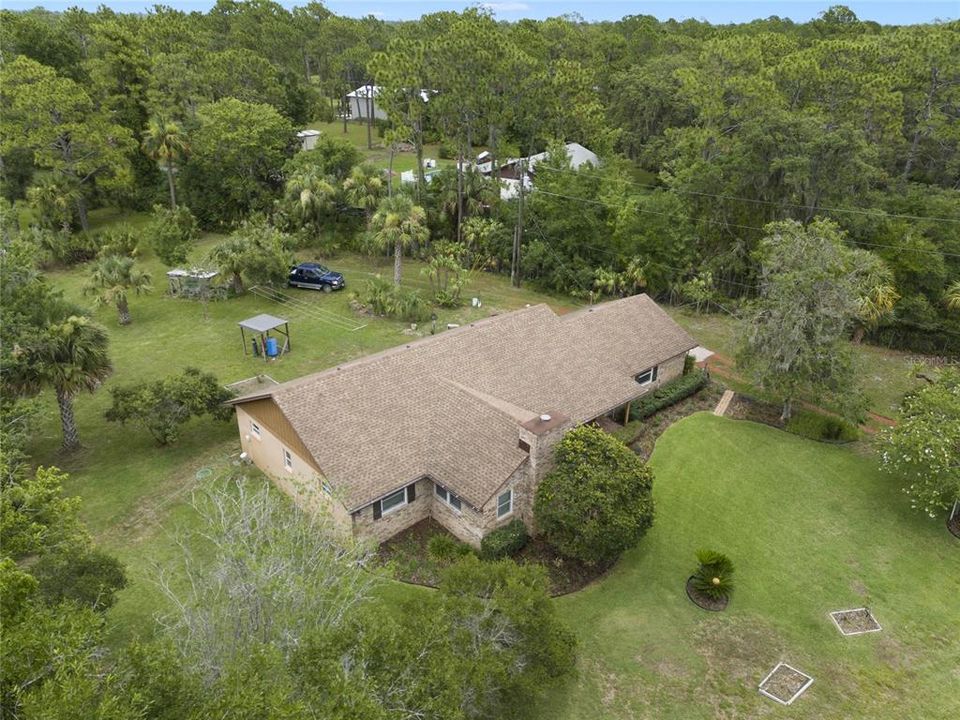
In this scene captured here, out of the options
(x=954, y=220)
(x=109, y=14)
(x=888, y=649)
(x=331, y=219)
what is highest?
(x=109, y=14)

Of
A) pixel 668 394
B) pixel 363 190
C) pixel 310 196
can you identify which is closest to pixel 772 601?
pixel 668 394

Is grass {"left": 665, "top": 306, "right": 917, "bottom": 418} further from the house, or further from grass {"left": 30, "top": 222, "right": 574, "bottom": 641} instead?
the house

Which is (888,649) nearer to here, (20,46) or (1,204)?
(1,204)

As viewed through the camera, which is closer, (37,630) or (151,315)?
(37,630)

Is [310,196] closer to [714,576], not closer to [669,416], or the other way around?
[669,416]

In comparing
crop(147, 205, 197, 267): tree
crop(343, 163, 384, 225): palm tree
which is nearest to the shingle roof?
crop(343, 163, 384, 225): palm tree

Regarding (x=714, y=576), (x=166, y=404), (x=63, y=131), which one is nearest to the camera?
Answer: (x=714, y=576)

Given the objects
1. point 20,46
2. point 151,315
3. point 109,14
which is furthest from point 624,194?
point 109,14
